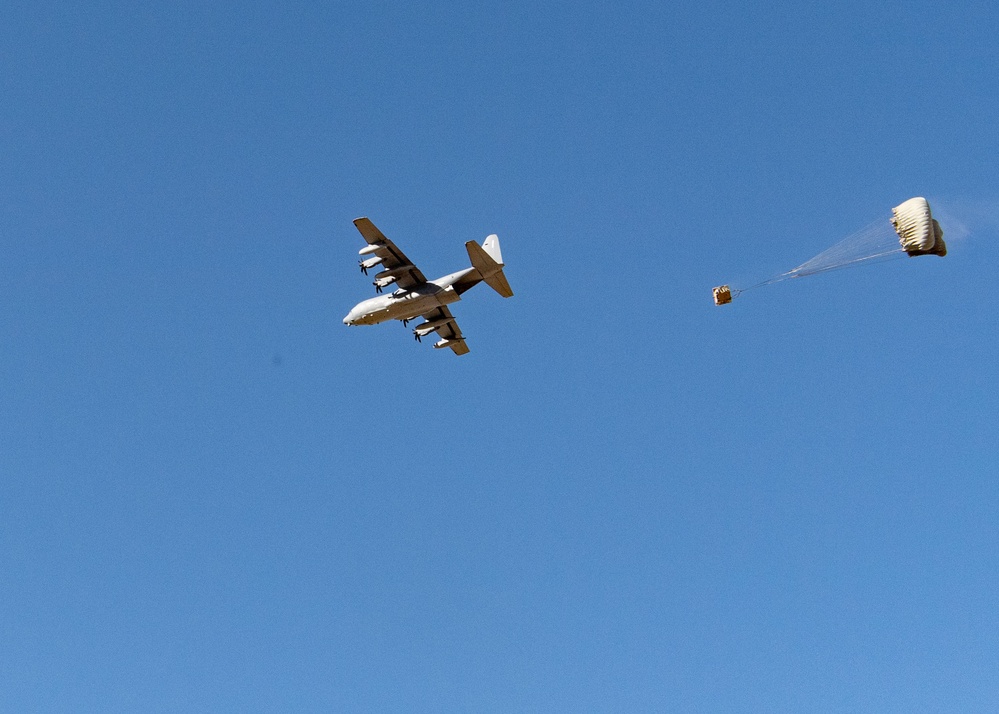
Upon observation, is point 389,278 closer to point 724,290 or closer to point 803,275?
point 724,290

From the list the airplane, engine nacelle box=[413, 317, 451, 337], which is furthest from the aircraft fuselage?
engine nacelle box=[413, 317, 451, 337]

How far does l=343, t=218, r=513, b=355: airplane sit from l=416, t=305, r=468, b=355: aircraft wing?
2786 mm

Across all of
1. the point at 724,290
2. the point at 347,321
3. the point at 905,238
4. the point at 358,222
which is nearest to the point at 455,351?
the point at 347,321

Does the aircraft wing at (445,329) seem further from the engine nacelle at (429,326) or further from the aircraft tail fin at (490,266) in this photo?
the aircraft tail fin at (490,266)

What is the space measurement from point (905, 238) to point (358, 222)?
30.5 m

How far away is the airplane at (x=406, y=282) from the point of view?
195ft

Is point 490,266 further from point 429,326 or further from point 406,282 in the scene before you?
point 429,326

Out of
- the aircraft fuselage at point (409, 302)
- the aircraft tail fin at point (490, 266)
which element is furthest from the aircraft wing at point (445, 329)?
the aircraft tail fin at point (490, 266)

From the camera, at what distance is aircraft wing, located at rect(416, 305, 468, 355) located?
6680cm

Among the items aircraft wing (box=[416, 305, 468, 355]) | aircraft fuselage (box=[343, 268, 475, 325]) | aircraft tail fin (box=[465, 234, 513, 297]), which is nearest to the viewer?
A: aircraft tail fin (box=[465, 234, 513, 297])

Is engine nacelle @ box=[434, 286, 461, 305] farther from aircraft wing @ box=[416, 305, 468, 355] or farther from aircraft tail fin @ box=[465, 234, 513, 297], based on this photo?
aircraft wing @ box=[416, 305, 468, 355]

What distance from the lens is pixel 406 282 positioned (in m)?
61.1

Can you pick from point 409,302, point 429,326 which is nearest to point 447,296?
point 409,302

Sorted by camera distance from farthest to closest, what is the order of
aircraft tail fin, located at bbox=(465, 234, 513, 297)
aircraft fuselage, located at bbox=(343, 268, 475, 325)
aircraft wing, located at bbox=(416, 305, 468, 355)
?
aircraft wing, located at bbox=(416, 305, 468, 355) → aircraft fuselage, located at bbox=(343, 268, 475, 325) → aircraft tail fin, located at bbox=(465, 234, 513, 297)
